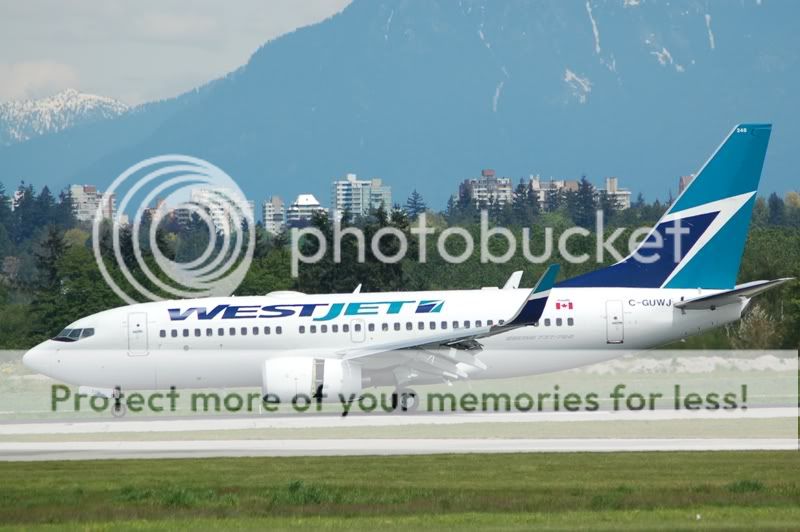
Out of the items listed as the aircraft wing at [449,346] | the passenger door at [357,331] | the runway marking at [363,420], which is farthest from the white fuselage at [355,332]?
the runway marking at [363,420]

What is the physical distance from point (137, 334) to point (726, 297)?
15508mm

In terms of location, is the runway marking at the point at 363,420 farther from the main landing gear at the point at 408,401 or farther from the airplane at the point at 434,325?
the airplane at the point at 434,325

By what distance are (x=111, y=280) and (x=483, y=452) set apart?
43.1 meters

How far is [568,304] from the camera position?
3619cm

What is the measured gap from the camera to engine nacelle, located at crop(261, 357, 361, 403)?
34062 millimetres

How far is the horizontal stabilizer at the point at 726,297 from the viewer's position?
3481cm

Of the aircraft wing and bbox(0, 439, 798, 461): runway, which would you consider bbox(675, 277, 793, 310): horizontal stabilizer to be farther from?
bbox(0, 439, 798, 461): runway

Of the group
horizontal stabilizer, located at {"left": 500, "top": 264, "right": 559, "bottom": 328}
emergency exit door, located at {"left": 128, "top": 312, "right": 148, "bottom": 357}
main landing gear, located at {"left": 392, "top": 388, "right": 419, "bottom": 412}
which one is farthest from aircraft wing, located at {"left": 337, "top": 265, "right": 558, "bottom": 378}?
emergency exit door, located at {"left": 128, "top": 312, "right": 148, "bottom": 357}

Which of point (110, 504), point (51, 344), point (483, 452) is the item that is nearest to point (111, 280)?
point (51, 344)

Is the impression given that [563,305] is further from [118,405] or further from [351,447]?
[118,405]

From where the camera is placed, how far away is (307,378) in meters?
34.0

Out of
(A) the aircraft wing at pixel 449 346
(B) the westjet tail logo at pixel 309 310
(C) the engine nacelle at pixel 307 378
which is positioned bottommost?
(C) the engine nacelle at pixel 307 378

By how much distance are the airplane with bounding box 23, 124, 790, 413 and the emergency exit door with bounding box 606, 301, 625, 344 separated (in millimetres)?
26

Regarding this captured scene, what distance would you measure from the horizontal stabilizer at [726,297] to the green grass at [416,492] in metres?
10.3
